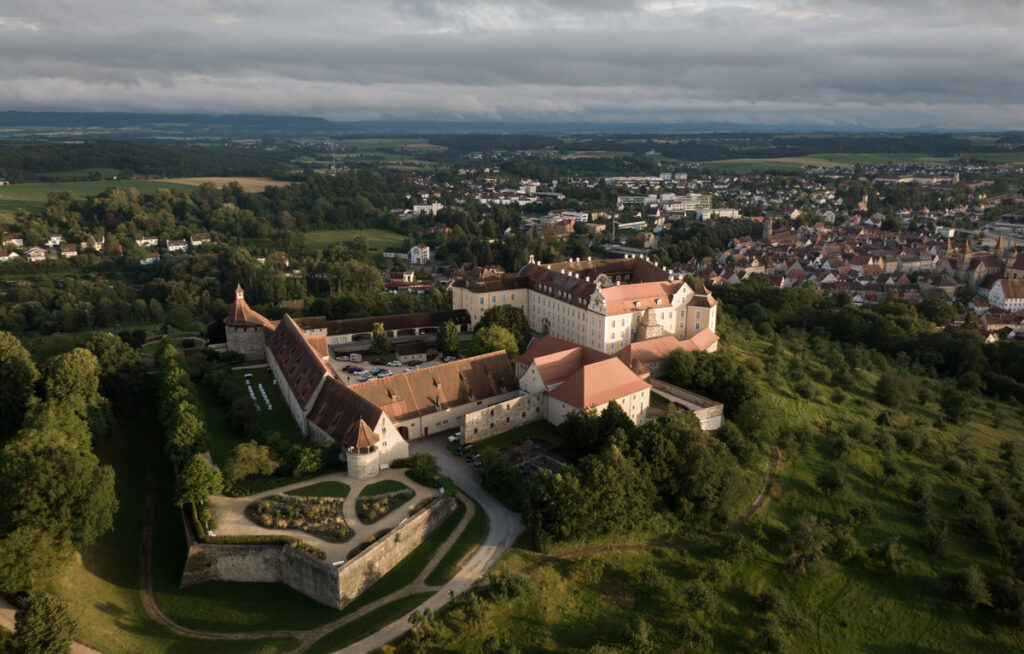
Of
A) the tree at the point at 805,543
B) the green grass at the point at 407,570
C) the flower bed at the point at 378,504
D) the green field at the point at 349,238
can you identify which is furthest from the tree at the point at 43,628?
the green field at the point at 349,238

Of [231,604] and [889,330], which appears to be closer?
[231,604]

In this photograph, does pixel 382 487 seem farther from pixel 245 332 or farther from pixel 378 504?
pixel 245 332

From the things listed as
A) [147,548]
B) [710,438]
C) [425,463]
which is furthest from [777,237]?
[147,548]

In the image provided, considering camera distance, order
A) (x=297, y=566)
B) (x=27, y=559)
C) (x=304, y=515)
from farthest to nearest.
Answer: (x=304, y=515), (x=297, y=566), (x=27, y=559)

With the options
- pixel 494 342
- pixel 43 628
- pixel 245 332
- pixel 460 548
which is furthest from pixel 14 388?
pixel 460 548

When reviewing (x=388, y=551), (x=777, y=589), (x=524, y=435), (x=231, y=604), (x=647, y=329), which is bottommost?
(x=777, y=589)

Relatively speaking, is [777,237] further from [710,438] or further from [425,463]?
[425,463]

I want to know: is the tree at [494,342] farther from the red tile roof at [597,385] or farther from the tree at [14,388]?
the tree at [14,388]
